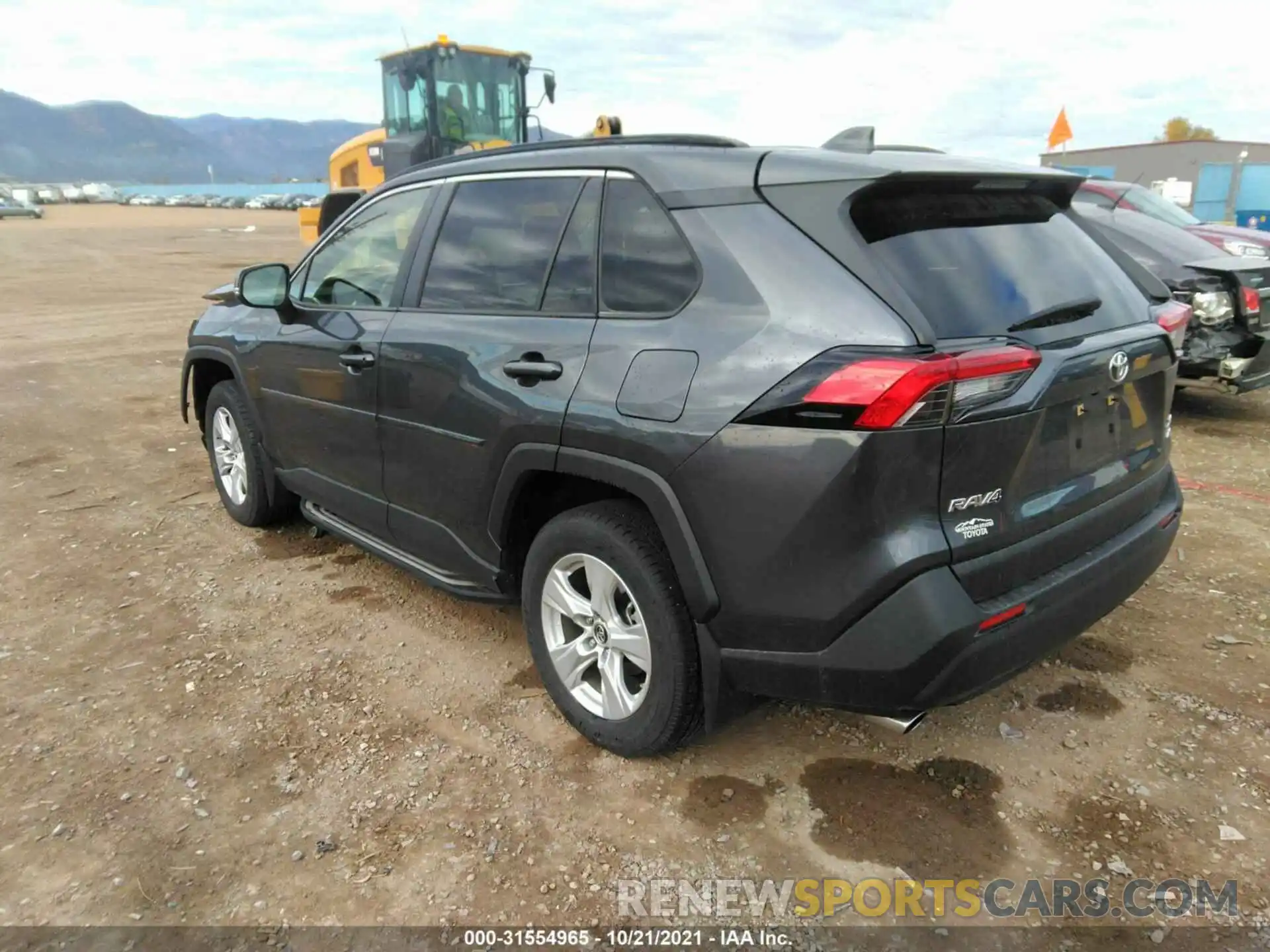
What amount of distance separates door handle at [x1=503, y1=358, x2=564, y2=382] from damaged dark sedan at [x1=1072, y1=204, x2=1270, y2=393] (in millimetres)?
5054

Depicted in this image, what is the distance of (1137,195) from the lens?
25.6ft

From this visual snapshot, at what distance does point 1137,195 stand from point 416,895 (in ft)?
27.0

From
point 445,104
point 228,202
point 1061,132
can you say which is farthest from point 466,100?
point 228,202

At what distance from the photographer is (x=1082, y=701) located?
315cm

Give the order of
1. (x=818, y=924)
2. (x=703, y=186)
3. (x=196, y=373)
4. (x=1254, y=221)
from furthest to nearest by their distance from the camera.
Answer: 1. (x=1254, y=221)
2. (x=196, y=373)
3. (x=703, y=186)
4. (x=818, y=924)

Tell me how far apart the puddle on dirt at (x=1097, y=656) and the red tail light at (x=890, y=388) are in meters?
1.63

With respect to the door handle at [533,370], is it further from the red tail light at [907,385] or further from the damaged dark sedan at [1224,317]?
the damaged dark sedan at [1224,317]

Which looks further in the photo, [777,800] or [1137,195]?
[1137,195]

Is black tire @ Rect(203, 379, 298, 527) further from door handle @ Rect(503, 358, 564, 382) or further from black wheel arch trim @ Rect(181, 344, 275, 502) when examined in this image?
door handle @ Rect(503, 358, 564, 382)

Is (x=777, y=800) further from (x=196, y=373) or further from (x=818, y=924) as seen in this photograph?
(x=196, y=373)

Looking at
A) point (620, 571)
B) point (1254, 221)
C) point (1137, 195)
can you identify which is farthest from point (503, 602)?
point (1254, 221)

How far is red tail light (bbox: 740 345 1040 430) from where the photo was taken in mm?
2080

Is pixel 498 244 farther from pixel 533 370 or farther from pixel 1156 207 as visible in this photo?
pixel 1156 207

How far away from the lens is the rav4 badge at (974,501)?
220 centimetres
